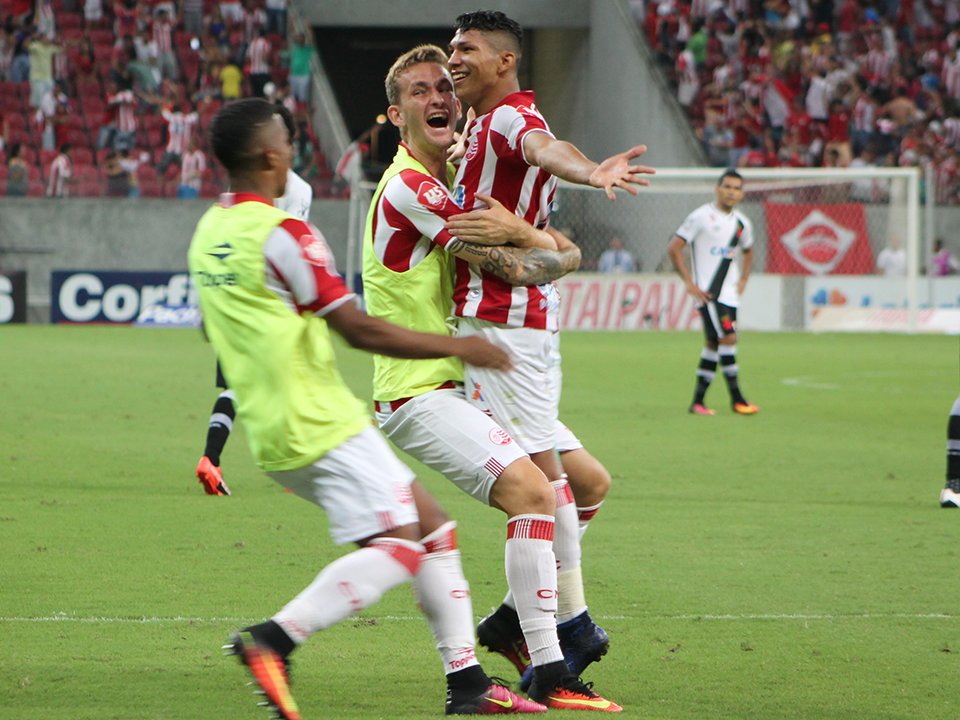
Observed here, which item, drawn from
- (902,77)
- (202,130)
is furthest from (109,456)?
(902,77)

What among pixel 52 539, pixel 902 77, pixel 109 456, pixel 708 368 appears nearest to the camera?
pixel 52 539

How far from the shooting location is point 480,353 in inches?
155

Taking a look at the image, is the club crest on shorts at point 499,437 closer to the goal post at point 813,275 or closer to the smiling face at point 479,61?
the smiling face at point 479,61

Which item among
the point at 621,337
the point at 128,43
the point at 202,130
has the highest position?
the point at 128,43

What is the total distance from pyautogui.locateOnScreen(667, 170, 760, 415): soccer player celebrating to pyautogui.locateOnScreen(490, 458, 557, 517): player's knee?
358 inches

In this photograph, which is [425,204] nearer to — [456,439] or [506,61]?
[506,61]

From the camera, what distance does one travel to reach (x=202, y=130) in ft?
93.7

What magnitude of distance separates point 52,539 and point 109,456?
3181 millimetres

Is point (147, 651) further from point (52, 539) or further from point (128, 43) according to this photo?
point (128, 43)

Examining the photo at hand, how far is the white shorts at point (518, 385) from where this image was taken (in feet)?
14.7

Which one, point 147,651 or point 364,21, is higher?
point 364,21

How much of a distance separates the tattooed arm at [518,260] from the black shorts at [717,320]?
9.19m

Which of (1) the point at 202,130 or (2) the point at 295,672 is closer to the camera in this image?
(2) the point at 295,672

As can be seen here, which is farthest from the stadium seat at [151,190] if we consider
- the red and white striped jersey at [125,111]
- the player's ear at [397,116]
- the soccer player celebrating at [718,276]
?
the player's ear at [397,116]
